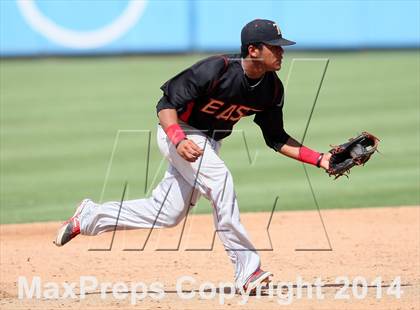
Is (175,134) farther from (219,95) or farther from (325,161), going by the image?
(325,161)

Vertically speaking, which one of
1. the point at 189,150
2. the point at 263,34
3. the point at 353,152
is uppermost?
the point at 263,34

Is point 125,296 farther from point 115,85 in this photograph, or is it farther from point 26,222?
point 115,85

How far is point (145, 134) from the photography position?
15.4m

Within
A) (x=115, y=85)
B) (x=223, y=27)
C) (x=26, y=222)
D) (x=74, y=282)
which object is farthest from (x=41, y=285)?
(x=223, y=27)

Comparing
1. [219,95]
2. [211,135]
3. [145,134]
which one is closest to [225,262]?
[211,135]

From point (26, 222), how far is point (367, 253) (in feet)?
12.3

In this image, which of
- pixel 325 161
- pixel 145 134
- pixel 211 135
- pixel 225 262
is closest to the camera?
pixel 211 135

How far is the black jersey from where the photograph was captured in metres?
6.70

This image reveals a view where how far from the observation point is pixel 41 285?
7414 mm

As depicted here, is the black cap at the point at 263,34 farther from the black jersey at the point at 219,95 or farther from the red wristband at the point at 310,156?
the red wristband at the point at 310,156

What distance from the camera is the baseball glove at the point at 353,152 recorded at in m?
7.07

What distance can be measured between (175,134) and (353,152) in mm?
1419

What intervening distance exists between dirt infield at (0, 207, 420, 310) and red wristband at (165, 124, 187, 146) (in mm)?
1146

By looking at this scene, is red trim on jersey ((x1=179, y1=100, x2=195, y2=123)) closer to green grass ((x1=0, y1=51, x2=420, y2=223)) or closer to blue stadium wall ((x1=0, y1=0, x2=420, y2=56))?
green grass ((x1=0, y1=51, x2=420, y2=223))
